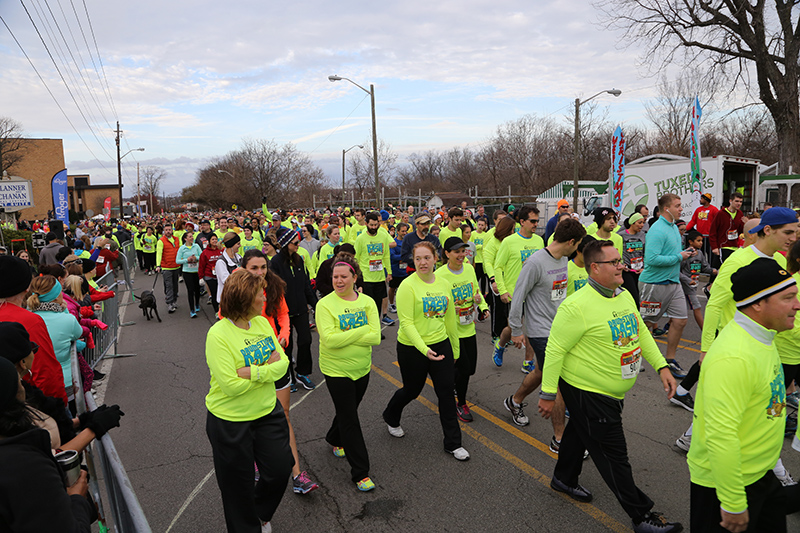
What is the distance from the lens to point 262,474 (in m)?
3.29

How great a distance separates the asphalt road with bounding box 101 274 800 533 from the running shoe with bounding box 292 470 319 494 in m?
0.06

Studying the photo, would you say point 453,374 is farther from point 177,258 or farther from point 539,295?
point 177,258

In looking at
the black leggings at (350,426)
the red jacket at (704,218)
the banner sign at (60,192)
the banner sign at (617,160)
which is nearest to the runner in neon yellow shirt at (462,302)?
the black leggings at (350,426)

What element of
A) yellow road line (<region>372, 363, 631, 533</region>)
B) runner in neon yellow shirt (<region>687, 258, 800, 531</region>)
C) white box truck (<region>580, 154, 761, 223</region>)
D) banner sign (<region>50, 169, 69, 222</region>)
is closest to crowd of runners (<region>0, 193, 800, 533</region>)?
runner in neon yellow shirt (<region>687, 258, 800, 531</region>)

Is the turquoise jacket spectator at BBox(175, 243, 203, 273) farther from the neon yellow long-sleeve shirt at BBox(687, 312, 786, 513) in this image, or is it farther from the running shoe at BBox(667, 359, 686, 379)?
the neon yellow long-sleeve shirt at BBox(687, 312, 786, 513)

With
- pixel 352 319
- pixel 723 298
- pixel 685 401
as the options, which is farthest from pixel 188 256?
pixel 723 298

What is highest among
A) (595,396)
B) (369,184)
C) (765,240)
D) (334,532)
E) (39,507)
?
(369,184)

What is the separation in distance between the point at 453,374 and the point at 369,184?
7115 centimetres

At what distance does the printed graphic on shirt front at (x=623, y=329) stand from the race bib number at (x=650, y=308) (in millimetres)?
3340

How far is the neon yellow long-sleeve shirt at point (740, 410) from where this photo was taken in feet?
7.68

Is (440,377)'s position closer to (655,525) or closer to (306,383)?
(655,525)

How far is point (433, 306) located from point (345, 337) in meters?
0.92

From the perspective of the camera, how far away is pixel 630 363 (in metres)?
3.39

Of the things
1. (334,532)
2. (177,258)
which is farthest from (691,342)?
(177,258)
